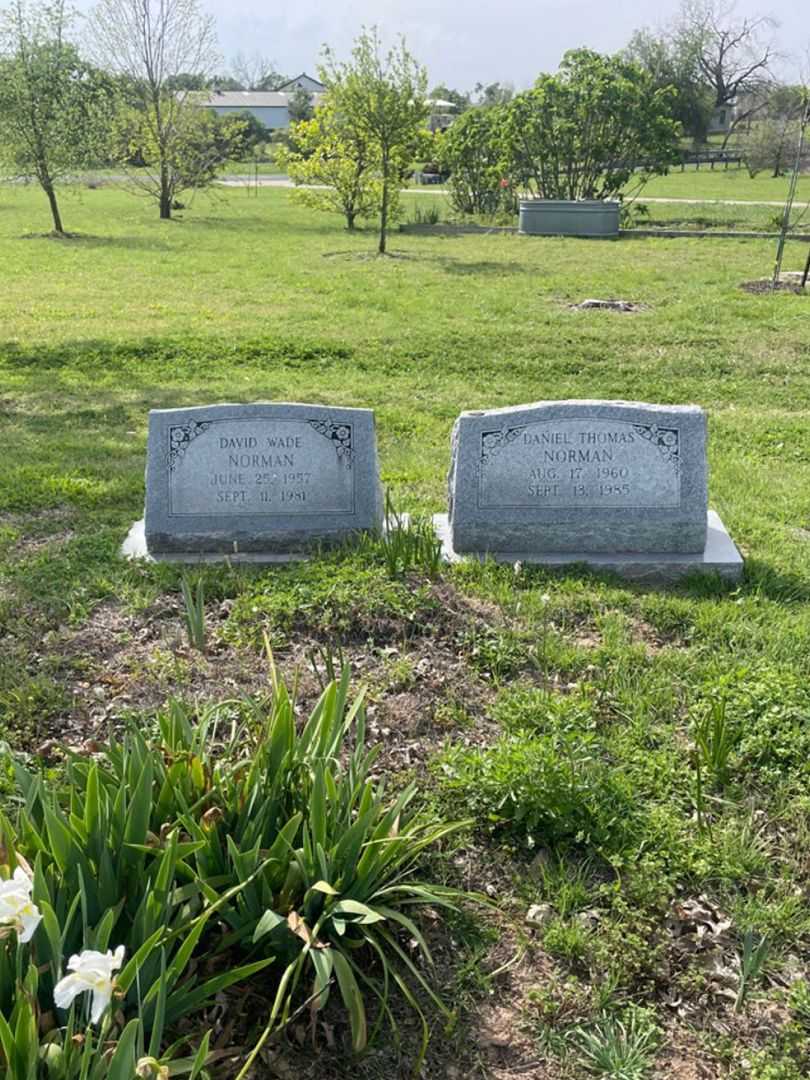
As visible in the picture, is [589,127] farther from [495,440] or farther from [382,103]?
[495,440]

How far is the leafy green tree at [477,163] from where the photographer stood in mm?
24266

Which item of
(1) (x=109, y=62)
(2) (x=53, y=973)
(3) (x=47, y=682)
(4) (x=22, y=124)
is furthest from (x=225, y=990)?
(1) (x=109, y=62)

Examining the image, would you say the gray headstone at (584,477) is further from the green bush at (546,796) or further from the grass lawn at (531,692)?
the green bush at (546,796)

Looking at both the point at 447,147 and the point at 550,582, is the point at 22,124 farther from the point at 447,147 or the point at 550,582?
the point at 550,582

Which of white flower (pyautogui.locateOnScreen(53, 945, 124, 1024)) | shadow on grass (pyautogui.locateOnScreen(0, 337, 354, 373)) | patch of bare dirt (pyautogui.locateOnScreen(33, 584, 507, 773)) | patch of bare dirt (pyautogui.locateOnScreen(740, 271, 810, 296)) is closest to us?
white flower (pyautogui.locateOnScreen(53, 945, 124, 1024))

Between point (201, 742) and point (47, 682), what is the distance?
1.32 metres

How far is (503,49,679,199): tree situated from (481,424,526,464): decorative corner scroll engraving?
1974cm

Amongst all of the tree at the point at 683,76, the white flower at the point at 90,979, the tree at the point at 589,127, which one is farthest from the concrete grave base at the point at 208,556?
the tree at the point at 683,76

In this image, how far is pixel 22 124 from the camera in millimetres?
21062

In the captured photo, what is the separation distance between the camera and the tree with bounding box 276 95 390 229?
18.7 m

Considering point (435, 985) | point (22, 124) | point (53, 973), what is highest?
point (22, 124)

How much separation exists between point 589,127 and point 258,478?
20.3 meters

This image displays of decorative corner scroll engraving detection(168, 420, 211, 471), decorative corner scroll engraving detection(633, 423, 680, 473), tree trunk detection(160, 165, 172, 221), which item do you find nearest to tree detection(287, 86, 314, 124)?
tree trunk detection(160, 165, 172, 221)

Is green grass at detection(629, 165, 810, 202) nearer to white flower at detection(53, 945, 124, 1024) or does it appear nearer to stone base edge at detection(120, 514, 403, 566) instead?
stone base edge at detection(120, 514, 403, 566)
